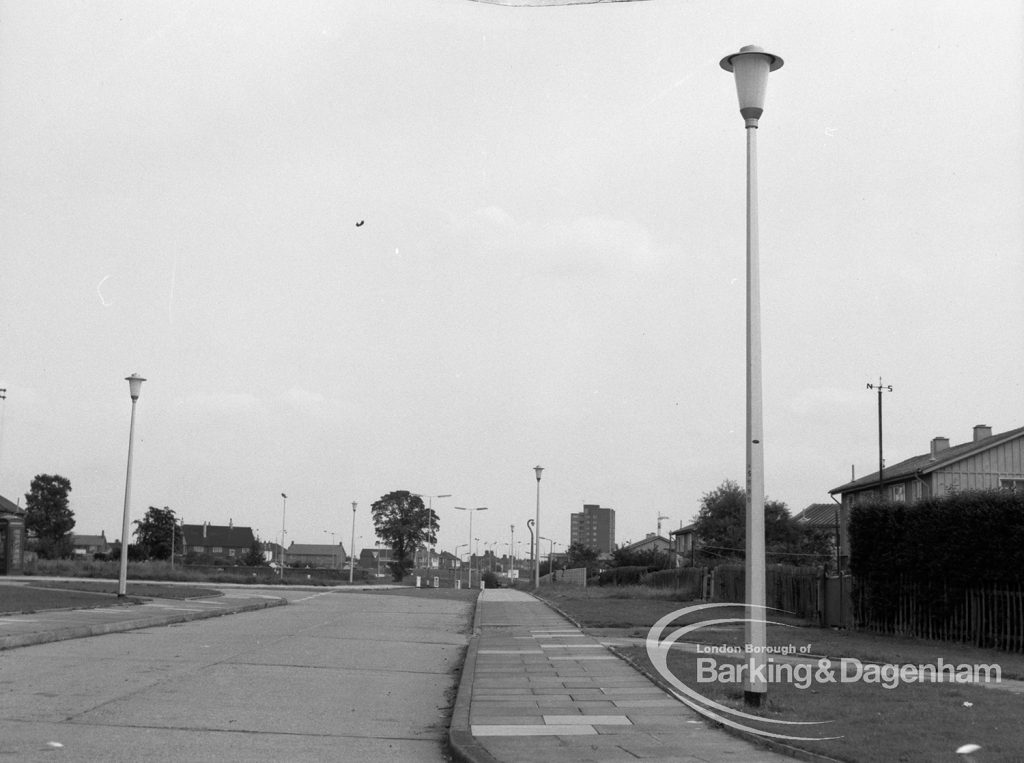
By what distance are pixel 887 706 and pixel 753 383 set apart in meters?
3.28

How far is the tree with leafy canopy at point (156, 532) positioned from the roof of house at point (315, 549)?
80265mm

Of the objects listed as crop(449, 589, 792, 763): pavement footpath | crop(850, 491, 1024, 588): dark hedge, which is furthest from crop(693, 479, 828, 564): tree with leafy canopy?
crop(449, 589, 792, 763): pavement footpath

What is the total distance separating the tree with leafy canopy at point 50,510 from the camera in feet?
384

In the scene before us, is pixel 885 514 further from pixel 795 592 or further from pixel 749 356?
pixel 749 356

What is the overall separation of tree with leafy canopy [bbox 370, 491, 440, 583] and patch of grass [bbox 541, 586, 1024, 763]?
335ft

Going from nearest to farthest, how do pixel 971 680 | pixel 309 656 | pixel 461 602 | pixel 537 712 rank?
1. pixel 537 712
2. pixel 971 680
3. pixel 309 656
4. pixel 461 602

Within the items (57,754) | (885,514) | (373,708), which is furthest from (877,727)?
A: (885,514)

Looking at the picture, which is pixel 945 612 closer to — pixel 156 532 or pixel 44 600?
pixel 44 600

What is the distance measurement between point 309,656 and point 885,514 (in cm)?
1333

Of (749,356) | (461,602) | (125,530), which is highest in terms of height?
(749,356)

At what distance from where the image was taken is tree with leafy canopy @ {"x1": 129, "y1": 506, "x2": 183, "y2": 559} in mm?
103688

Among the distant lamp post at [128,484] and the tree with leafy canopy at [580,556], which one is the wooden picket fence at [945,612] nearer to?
the distant lamp post at [128,484]

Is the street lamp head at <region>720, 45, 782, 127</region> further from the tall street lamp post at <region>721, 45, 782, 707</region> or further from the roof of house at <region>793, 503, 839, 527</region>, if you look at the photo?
the roof of house at <region>793, 503, 839, 527</region>

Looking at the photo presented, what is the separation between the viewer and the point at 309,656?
15156 millimetres
